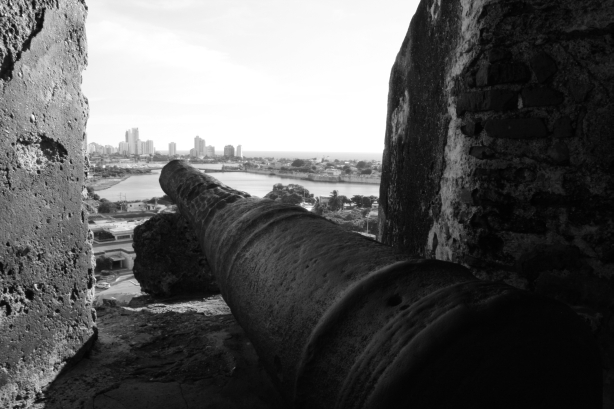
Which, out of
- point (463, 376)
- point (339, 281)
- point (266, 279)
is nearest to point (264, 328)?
point (266, 279)

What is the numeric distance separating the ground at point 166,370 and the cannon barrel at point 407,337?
23.7 inches

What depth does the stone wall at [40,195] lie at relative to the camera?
1.83 meters

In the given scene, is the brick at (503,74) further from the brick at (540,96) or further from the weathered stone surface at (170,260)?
the weathered stone surface at (170,260)

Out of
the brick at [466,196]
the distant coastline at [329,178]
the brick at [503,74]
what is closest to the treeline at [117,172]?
the distant coastline at [329,178]

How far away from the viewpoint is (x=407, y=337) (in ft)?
2.99

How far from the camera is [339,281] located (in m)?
1.18

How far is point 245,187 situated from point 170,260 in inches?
765

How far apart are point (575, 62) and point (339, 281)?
4.01ft

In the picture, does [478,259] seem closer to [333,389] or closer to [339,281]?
[339,281]

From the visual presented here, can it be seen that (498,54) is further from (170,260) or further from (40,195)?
(170,260)

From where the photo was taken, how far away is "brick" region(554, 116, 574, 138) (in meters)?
1.69

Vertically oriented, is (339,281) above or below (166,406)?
above

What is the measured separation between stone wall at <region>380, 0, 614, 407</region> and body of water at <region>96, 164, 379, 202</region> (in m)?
15.2

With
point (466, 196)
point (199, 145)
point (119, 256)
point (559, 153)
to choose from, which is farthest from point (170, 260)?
point (199, 145)
